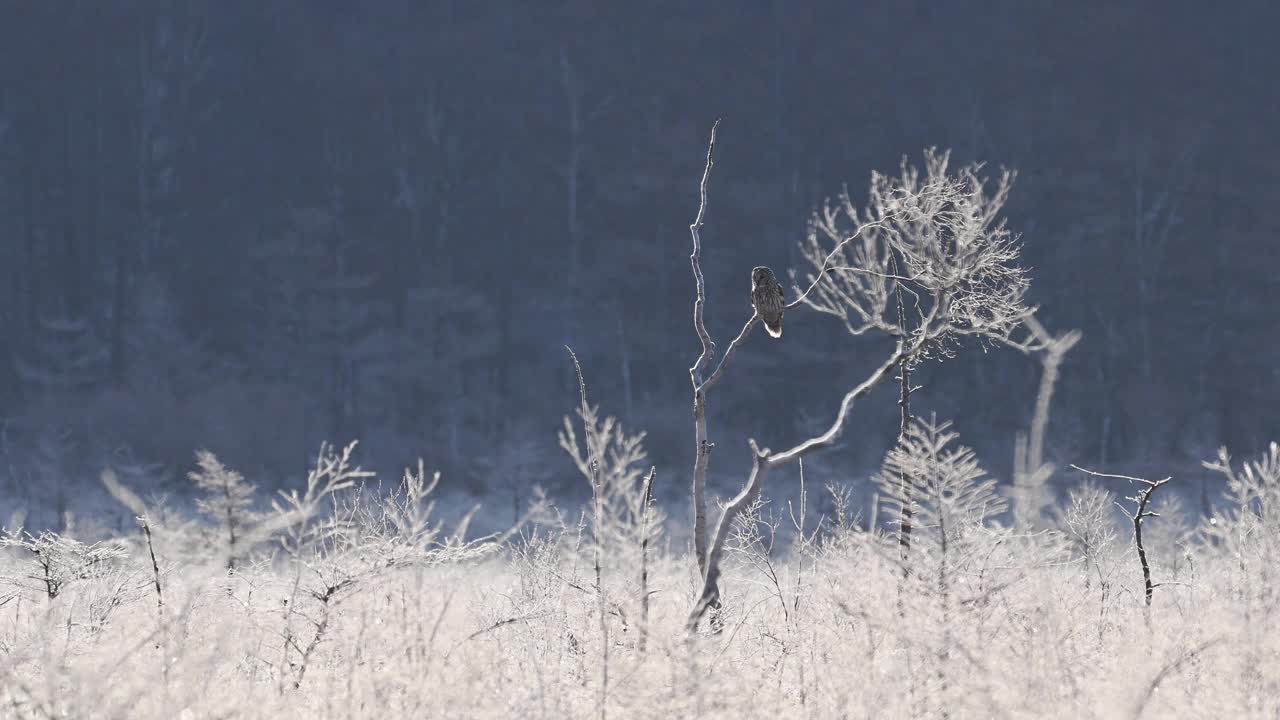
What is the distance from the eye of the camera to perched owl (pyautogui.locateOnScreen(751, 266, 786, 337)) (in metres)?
4.70

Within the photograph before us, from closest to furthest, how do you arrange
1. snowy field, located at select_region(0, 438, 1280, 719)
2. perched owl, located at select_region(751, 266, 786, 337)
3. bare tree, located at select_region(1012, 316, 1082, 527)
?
1. bare tree, located at select_region(1012, 316, 1082, 527)
2. snowy field, located at select_region(0, 438, 1280, 719)
3. perched owl, located at select_region(751, 266, 786, 337)

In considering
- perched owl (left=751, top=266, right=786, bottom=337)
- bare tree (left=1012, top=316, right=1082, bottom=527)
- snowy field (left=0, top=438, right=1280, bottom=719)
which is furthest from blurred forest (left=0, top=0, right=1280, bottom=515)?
bare tree (left=1012, top=316, right=1082, bottom=527)

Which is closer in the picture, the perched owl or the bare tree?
the bare tree

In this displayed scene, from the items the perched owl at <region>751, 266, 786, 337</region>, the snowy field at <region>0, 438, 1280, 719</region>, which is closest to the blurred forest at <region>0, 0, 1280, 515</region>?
the perched owl at <region>751, 266, 786, 337</region>

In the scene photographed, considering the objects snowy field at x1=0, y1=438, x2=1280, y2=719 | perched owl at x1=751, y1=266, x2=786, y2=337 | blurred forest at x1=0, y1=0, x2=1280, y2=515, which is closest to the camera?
snowy field at x1=0, y1=438, x2=1280, y2=719

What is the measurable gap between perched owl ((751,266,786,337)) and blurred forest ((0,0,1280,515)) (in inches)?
639

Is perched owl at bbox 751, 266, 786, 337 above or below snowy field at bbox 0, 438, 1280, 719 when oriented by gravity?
above

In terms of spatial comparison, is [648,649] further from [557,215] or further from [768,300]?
[557,215]

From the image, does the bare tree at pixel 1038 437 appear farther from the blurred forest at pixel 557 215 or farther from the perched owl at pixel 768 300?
A: the blurred forest at pixel 557 215

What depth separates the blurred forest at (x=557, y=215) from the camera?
2200 centimetres

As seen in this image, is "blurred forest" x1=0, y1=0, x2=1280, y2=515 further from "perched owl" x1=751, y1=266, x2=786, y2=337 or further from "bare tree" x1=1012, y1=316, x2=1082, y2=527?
"bare tree" x1=1012, y1=316, x2=1082, y2=527

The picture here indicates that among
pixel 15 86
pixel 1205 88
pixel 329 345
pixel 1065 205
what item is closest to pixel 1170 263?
pixel 1065 205

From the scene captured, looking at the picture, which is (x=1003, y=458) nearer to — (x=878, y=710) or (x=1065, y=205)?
(x=1065, y=205)

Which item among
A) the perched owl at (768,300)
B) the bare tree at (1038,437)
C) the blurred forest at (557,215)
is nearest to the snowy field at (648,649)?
the bare tree at (1038,437)
